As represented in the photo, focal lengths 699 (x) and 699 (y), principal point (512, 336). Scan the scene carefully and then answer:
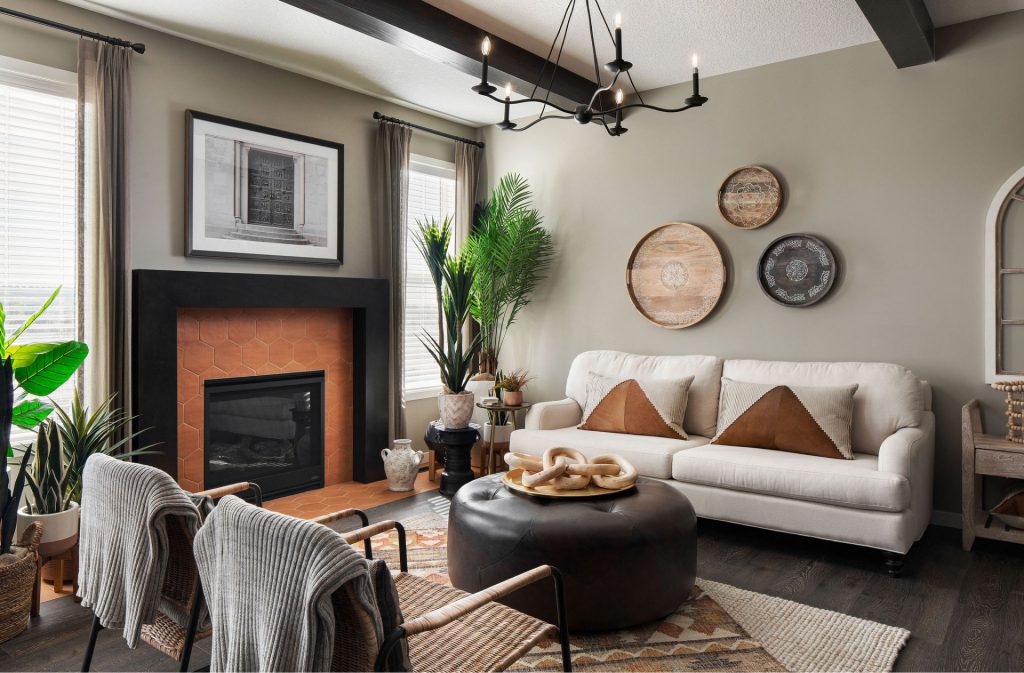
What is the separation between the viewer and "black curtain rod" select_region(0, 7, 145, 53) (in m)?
3.16

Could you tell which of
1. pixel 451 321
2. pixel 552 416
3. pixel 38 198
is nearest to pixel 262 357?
pixel 451 321

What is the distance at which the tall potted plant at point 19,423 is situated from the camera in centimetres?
245

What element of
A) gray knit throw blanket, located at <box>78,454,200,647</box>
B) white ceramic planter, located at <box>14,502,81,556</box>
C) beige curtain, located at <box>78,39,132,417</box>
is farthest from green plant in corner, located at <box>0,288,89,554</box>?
gray knit throw blanket, located at <box>78,454,200,647</box>

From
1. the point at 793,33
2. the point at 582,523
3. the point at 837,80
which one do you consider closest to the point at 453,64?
the point at 793,33

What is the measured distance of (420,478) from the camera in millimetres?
4945

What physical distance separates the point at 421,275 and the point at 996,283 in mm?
3618

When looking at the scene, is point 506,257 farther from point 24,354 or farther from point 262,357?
point 24,354

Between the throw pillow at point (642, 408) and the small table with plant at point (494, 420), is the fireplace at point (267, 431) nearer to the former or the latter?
the small table with plant at point (494, 420)

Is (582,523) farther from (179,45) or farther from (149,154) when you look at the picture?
(179,45)

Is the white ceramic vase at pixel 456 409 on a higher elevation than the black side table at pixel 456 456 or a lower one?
higher

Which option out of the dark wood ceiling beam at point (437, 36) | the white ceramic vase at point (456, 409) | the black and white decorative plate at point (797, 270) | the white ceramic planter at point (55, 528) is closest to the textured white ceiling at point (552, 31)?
the dark wood ceiling beam at point (437, 36)

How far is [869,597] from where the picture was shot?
2820 millimetres

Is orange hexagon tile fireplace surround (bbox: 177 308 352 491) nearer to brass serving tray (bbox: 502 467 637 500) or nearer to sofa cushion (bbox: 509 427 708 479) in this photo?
sofa cushion (bbox: 509 427 708 479)

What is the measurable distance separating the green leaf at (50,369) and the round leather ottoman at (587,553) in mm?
1656
